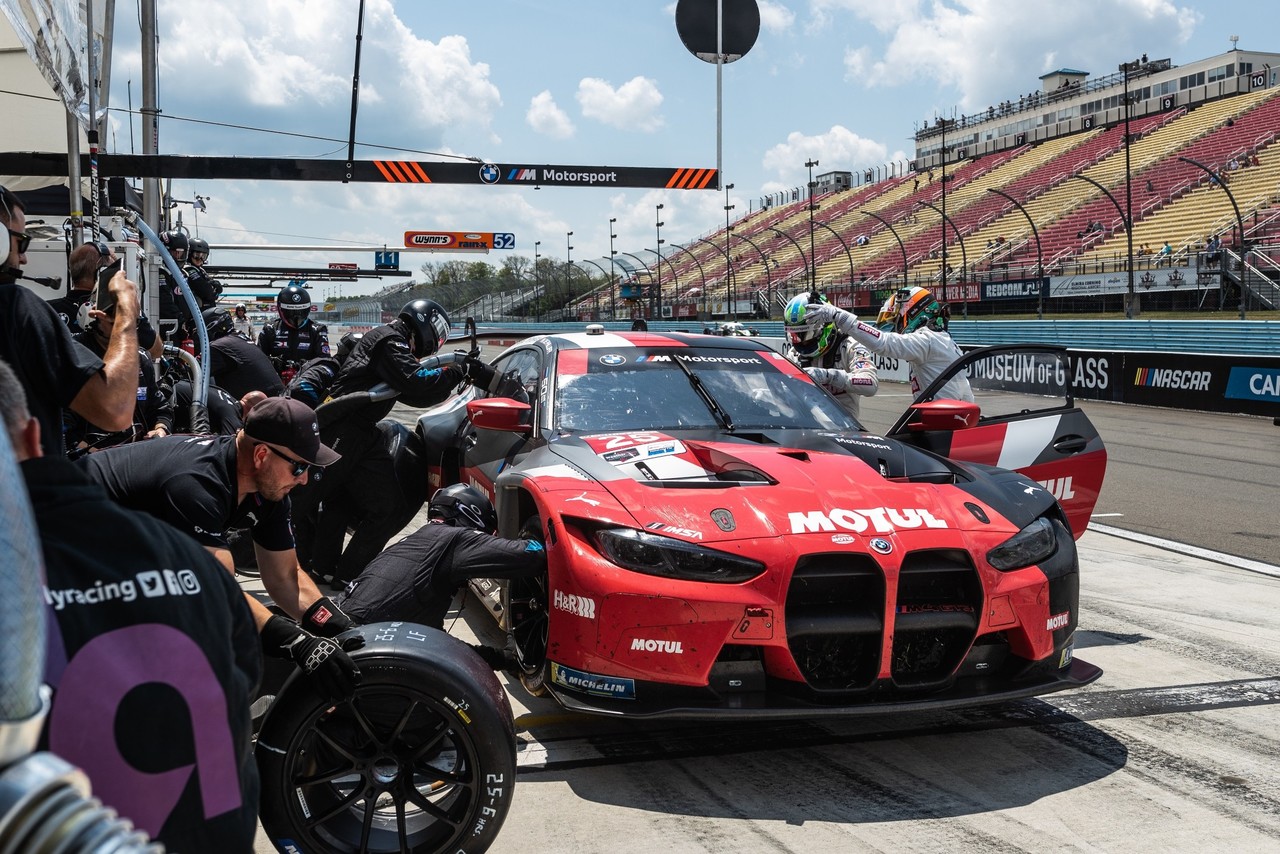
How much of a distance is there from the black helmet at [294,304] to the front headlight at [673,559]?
714 centimetres

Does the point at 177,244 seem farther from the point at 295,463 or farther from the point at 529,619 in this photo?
the point at 295,463

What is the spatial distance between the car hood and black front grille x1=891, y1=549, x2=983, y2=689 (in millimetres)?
161

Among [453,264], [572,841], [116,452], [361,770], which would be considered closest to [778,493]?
Result: [572,841]

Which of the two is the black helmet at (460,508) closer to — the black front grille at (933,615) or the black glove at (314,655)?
the black front grille at (933,615)

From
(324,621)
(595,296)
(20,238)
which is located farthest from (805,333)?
(595,296)

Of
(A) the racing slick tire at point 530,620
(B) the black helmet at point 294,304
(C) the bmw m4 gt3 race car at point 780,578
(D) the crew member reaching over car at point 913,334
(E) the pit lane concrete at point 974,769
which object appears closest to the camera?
(E) the pit lane concrete at point 974,769

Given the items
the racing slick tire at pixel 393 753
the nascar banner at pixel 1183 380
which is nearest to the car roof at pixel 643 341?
the racing slick tire at pixel 393 753

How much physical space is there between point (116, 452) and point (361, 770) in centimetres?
121

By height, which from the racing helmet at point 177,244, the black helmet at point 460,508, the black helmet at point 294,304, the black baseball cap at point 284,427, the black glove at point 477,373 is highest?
the racing helmet at point 177,244

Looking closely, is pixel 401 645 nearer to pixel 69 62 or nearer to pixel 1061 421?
pixel 1061 421

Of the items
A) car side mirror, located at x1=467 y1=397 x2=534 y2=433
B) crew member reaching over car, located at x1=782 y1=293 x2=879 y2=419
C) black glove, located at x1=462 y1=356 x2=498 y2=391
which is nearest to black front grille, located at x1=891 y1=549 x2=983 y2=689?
car side mirror, located at x1=467 y1=397 x2=534 y2=433

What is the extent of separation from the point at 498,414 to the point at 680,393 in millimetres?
906

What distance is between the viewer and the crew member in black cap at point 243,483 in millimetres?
3156

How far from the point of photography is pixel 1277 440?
15078 mm
